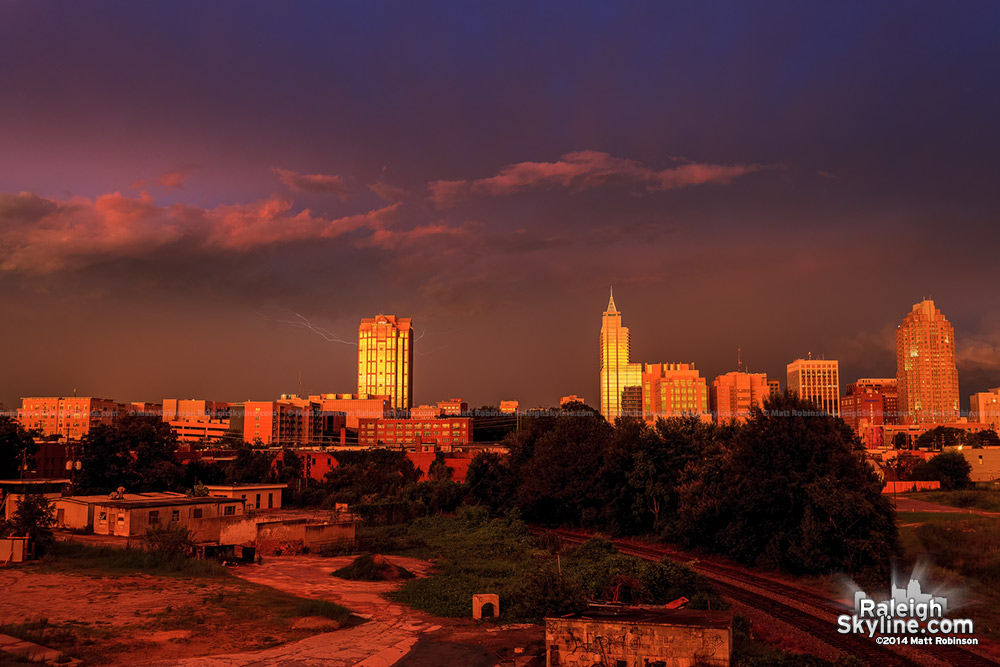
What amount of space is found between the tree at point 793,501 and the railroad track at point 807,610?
6.22 feet

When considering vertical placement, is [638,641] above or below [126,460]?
below

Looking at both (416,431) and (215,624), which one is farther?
(416,431)

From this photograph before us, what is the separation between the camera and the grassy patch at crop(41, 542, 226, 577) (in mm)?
31781

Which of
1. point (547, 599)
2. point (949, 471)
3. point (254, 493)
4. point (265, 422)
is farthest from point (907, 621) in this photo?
point (265, 422)

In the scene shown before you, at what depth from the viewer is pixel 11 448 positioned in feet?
226

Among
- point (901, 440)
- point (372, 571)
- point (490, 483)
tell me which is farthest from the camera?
point (901, 440)

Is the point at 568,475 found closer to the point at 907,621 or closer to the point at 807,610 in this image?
the point at 807,610

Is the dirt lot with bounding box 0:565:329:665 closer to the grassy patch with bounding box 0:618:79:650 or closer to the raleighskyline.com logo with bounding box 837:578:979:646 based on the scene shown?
the grassy patch with bounding box 0:618:79:650

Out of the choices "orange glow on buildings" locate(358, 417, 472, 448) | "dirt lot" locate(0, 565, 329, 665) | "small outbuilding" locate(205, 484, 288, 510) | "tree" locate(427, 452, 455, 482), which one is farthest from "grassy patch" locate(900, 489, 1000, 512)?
"orange glow on buildings" locate(358, 417, 472, 448)

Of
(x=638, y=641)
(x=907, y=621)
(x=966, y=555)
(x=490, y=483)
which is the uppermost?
(x=638, y=641)

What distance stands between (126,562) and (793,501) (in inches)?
1206

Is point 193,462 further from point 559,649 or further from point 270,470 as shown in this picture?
point 559,649

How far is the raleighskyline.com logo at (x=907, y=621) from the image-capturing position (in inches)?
914

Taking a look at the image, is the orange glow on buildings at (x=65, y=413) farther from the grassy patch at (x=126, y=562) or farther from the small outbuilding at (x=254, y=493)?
the grassy patch at (x=126, y=562)
